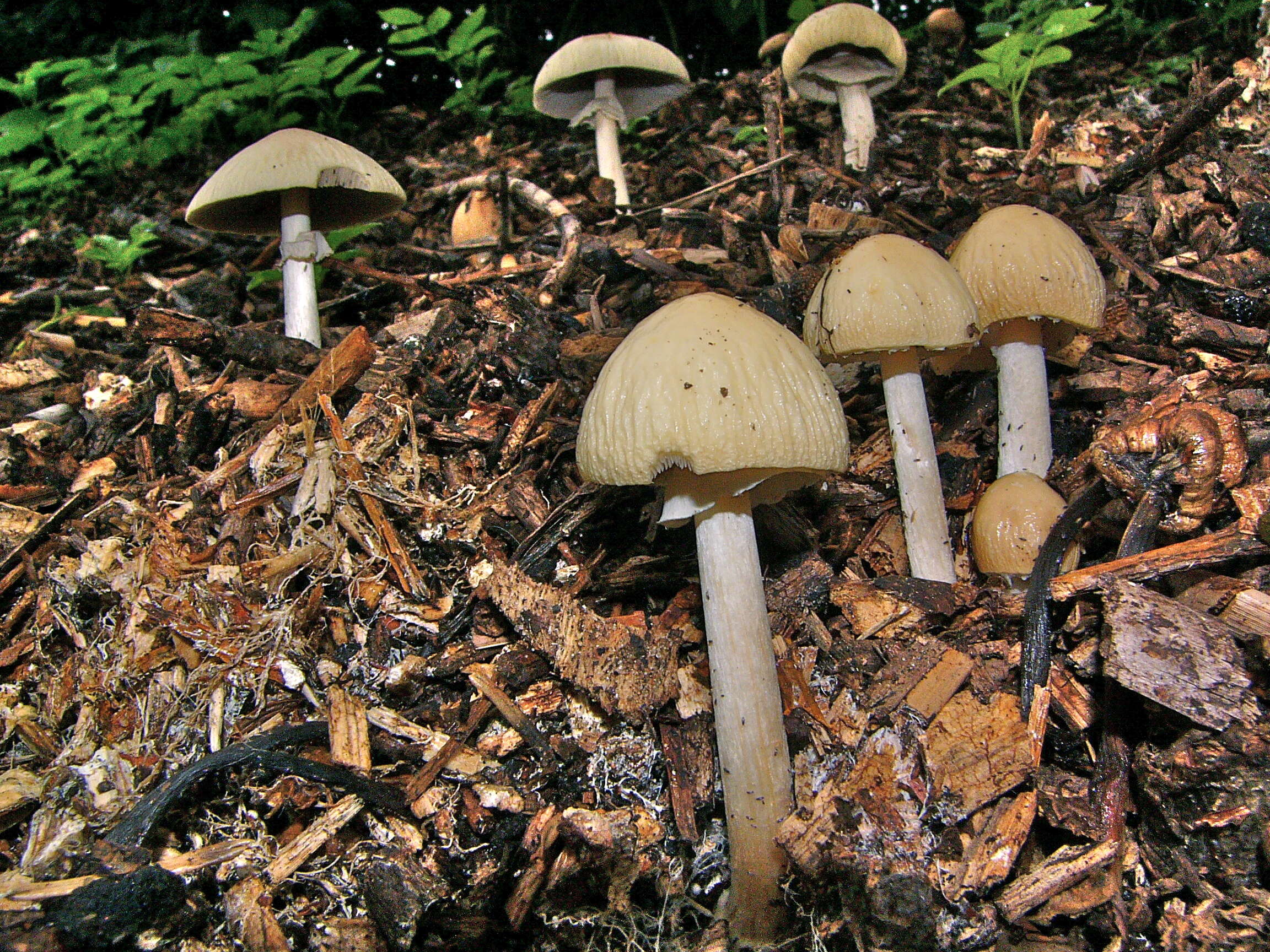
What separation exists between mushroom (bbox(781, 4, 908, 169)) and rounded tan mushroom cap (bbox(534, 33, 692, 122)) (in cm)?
82

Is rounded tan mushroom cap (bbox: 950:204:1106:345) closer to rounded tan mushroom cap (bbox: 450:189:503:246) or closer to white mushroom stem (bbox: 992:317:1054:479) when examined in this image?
white mushroom stem (bbox: 992:317:1054:479)

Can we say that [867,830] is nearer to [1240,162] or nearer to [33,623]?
[33,623]

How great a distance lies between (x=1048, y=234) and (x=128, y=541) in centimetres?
352

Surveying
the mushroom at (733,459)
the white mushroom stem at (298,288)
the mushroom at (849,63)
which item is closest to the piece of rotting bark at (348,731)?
the mushroom at (733,459)

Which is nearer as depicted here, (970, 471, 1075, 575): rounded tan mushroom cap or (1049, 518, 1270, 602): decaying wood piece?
(1049, 518, 1270, 602): decaying wood piece

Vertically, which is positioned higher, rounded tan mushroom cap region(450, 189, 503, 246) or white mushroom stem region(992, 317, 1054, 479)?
rounded tan mushroom cap region(450, 189, 503, 246)

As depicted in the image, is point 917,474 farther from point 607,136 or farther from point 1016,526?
point 607,136

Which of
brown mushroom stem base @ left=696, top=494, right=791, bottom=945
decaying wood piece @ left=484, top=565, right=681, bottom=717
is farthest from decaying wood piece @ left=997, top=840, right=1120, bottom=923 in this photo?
decaying wood piece @ left=484, top=565, right=681, bottom=717

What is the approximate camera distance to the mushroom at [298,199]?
344cm

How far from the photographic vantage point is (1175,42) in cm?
569

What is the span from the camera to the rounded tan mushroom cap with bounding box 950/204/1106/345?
2.56 meters

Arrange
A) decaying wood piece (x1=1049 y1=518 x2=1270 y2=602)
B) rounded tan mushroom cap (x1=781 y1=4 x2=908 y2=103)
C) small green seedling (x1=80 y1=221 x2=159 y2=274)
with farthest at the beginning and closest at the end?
rounded tan mushroom cap (x1=781 y1=4 x2=908 y2=103) → small green seedling (x1=80 y1=221 x2=159 y2=274) → decaying wood piece (x1=1049 y1=518 x2=1270 y2=602)

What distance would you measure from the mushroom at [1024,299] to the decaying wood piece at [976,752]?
3.09ft

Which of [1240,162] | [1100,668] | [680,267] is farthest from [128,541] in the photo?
[1240,162]
